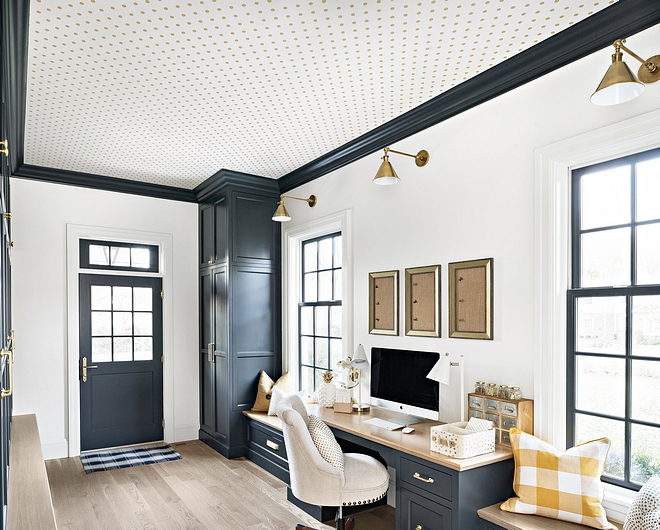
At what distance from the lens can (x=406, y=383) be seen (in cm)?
325

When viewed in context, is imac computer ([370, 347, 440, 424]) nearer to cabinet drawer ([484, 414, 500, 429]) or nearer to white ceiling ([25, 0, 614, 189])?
cabinet drawer ([484, 414, 500, 429])

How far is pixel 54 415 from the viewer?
4.69m

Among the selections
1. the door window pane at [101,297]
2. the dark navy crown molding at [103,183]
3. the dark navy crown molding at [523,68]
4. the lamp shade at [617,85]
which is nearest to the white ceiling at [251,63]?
the dark navy crown molding at [523,68]

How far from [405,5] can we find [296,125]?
154 centimetres

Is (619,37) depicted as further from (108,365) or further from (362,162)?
(108,365)

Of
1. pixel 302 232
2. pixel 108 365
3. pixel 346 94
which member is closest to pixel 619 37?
pixel 346 94

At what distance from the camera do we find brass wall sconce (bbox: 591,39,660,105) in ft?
6.17

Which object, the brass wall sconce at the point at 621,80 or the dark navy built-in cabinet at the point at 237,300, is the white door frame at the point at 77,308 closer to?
the dark navy built-in cabinet at the point at 237,300

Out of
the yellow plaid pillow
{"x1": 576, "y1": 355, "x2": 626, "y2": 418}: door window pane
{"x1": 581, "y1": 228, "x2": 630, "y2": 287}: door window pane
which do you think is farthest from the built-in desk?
{"x1": 581, "y1": 228, "x2": 630, "y2": 287}: door window pane

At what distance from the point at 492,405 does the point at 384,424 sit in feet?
2.37

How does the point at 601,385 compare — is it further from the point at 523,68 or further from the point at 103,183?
the point at 103,183

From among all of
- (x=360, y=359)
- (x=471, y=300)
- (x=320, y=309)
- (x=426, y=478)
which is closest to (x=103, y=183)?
(x=320, y=309)

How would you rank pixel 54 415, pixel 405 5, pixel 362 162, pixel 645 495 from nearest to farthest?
pixel 645 495 < pixel 405 5 < pixel 362 162 < pixel 54 415

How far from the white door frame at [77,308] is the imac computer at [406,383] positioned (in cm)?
269
